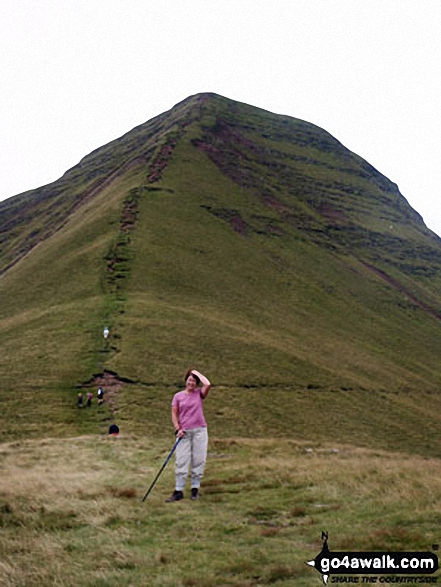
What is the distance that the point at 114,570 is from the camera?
26.5 feet

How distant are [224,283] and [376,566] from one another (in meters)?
69.2

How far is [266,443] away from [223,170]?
364 ft

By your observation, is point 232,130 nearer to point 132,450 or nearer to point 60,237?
point 60,237

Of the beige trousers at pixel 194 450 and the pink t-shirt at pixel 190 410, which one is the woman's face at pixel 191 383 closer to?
the pink t-shirt at pixel 190 410

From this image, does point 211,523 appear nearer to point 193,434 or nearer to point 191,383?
point 193,434

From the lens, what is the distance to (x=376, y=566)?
7.68 metres

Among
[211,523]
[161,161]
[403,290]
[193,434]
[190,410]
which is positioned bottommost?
[211,523]

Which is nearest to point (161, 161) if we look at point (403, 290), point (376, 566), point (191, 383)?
point (403, 290)

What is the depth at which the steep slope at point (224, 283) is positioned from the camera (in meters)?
46.0

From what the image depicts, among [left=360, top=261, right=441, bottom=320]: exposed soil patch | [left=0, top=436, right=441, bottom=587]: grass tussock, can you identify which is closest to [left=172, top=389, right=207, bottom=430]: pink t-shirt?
[left=0, top=436, right=441, bottom=587]: grass tussock

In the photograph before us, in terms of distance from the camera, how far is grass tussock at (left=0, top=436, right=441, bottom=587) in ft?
26.1

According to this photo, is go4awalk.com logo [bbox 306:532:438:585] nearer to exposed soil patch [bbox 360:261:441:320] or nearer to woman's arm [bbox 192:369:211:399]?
woman's arm [bbox 192:369:211:399]

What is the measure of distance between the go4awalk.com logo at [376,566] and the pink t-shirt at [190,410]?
18.3 ft

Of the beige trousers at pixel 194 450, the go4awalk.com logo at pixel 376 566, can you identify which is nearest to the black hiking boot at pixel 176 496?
the beige trousers at pixel 194 450
